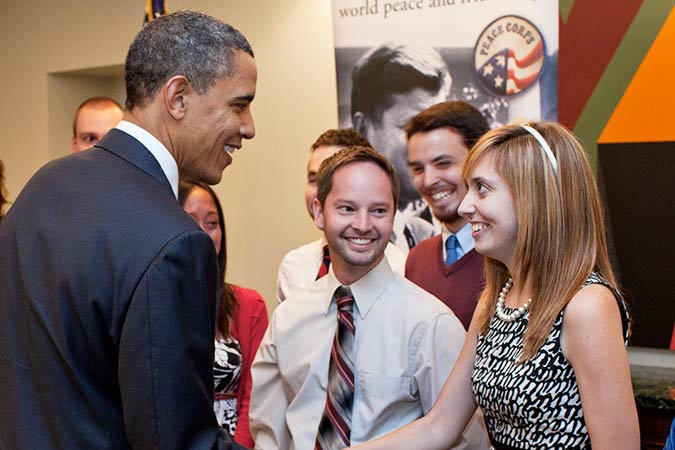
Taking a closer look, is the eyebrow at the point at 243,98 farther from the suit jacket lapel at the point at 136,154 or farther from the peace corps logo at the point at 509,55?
the peace corps logo at the point at 509,55

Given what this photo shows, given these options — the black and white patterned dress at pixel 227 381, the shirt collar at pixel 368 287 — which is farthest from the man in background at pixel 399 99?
the shirt collar at pixel 368 287

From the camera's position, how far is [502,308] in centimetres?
181

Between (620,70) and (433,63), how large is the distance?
2.77 feet

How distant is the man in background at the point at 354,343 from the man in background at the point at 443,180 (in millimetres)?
465

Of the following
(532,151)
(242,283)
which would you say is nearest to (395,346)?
(532,151)

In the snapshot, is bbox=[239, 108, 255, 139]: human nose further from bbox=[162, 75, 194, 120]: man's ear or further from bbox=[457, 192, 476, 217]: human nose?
bbox=[457, 192, 476, 217]: human nose

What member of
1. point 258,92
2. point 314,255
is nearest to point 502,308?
point 314,255

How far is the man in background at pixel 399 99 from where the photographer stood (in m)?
3.69

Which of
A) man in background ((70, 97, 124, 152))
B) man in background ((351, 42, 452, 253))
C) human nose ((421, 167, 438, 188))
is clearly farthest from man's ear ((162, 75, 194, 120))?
man in background ((351, 42, 452, 253))

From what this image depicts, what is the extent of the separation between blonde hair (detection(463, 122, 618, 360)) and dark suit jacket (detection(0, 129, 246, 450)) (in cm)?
67

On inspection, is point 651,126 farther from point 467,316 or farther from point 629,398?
point 629,398

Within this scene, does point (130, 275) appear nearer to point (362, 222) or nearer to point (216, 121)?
point (216, 121)

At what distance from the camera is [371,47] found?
12.5ft

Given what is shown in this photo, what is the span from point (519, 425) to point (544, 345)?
0.18m
